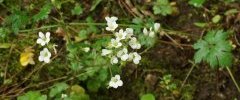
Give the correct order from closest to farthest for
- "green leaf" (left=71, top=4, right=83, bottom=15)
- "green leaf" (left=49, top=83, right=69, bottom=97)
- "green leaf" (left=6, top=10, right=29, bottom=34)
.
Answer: "green leaf" (left=49, top=83, right=69, bottom=97) → "green leaf" (left=6, top=10, right=29, bottom=34) → "green leaf" (left=71, top=4, right=83, bottom=15)

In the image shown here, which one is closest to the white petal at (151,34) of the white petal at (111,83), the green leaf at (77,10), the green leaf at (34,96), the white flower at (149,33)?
the white flower at (149,33)

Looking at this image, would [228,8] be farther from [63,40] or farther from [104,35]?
[63,40]

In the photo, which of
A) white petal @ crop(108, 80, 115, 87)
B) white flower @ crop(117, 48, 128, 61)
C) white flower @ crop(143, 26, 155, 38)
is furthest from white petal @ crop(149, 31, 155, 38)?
white petal @ crop(108, 80, 115, 87)

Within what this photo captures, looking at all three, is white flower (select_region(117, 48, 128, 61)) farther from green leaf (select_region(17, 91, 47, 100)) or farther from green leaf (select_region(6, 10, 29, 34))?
green leaf (select_region(6, 10, 29, 34))

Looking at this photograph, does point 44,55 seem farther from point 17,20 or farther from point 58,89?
point 17,20

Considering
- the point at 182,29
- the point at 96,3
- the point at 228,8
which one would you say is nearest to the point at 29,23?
the point at 96,3

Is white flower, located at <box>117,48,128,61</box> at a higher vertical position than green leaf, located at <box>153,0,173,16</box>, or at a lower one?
lower

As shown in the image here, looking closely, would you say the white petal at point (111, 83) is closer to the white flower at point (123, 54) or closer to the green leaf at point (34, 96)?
the white flower at point (123, 54)
